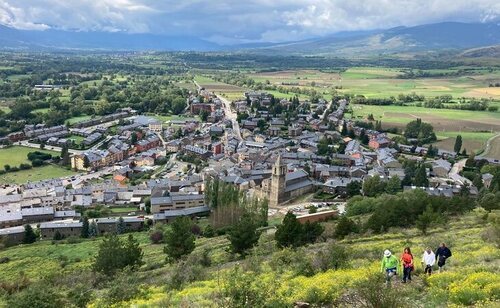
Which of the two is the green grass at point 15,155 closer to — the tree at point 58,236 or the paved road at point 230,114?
the tree at point 58,236

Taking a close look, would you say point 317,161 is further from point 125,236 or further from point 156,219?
point 125,236

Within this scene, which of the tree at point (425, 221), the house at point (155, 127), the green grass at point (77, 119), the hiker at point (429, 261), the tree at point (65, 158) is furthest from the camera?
the green grass at point (77, 119)

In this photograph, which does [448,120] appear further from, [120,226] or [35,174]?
[35,174]

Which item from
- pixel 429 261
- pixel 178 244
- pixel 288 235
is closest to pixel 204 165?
pixel 178 244

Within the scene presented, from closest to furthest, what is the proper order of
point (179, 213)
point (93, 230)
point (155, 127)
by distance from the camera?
1. point (93, 230)
2. point (179, 213)
3. point (155, 127)

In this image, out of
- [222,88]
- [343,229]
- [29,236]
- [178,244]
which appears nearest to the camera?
[178,244]

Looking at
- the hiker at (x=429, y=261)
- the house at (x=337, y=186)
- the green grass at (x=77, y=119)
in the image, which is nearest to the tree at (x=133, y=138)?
the green grass at (x=77, y=119)

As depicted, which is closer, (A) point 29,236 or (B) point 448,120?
(A) point 29,236
